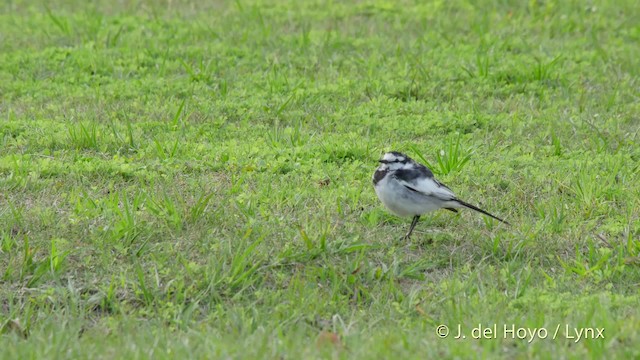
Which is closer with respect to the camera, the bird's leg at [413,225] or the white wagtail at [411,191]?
the white wagtail at [411,191]

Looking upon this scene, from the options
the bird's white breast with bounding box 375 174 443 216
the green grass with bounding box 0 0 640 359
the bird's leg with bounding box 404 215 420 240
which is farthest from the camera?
the bird's leg with bounding box 404 215 420 240

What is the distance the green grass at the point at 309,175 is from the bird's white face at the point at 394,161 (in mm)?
390

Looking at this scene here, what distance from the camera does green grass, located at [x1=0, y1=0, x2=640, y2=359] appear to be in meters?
6.11

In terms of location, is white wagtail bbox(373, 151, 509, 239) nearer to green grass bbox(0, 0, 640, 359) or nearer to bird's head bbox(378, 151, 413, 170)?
bird's head bbox(378, 151, 413, 170)

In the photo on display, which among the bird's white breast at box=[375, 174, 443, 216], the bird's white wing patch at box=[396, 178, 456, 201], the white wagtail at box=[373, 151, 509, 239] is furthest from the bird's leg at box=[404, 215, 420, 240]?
the bird's white wing patch at box=[396, 178, 456, 201]

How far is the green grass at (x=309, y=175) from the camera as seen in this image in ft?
20.1

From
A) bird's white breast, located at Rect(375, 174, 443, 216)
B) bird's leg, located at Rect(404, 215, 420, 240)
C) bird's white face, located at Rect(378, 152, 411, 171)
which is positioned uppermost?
bird's white face, located at Rect(378, 152, 411, 171)

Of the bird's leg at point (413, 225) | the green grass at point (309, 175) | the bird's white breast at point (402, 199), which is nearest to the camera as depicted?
the green grass at point (309, 175)

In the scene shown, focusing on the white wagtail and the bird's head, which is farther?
the bird's head

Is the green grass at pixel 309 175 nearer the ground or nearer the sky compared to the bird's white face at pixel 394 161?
nearer the ground

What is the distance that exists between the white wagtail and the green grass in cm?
23

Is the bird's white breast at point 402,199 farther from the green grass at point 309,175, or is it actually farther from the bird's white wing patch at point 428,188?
the green grass at point 309,175

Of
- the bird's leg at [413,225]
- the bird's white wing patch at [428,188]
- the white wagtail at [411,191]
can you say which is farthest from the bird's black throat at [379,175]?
the bird's leg at [413,225]

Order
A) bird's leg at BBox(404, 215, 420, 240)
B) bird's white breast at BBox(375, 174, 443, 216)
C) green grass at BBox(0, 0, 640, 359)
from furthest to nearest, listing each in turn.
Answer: bird's leg at BBox(404, 215, 420, 240) → bird's white breast at BBox(375, 174, 443, 216) → green grass at BBox(0, 0, 640, 359)
